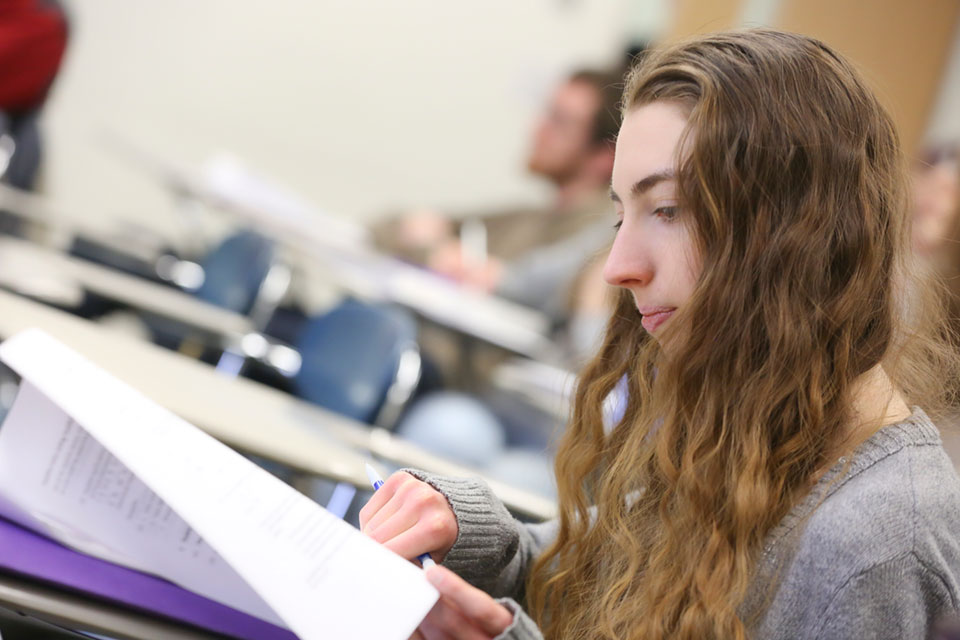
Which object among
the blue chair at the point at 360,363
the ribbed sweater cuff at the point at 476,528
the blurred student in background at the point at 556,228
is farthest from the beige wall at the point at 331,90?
the ribbed sweater cuff at the point at 476,528

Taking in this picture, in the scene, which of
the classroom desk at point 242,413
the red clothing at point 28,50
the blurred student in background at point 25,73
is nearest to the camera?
the classroom desk at point 242,413

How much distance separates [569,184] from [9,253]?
2049 mm

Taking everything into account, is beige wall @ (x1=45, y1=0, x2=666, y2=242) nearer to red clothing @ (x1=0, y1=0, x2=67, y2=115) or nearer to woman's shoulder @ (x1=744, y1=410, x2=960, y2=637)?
red clothing @ (x1=0, y1=0, x2=67, y2=115)

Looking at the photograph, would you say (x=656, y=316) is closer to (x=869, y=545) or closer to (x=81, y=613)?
(x=869, y=545)

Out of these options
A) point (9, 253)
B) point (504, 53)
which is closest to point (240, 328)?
point (9, 253)

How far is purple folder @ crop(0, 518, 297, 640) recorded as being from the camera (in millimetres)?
889

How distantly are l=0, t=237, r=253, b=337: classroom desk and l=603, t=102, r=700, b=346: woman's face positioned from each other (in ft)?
5.02

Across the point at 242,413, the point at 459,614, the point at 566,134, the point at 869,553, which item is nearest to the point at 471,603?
the point at 459,614

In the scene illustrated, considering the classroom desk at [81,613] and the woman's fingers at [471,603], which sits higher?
the woman's fingers at [471,603]

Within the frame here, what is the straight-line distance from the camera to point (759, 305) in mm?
813

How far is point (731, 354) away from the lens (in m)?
0.83

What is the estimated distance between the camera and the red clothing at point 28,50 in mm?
4305

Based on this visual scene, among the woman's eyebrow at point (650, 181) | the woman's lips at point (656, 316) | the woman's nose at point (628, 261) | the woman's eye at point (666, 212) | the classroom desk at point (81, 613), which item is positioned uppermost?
the woman's eyebrow at point (650, 181)

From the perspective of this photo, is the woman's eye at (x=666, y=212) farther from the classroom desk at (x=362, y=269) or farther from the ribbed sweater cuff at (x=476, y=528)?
the classroom desk at (x=362, y=269)
